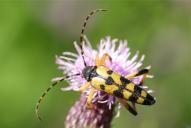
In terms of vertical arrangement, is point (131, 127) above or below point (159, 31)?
below

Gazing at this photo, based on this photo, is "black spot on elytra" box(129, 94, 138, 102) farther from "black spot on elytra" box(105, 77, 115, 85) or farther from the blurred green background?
the blurred green background

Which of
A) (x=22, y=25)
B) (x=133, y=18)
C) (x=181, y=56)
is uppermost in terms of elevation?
(x=22, y=25)

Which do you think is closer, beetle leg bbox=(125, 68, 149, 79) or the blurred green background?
beetle leg bbox=(125, 68, 149, 79)

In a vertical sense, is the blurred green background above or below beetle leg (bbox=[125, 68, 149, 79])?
above

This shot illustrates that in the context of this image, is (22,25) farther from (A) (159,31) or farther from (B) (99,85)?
(B) (99,85)

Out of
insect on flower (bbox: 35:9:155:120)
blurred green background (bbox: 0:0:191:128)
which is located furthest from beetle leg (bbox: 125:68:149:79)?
blurred green background (bbox: 0:0:191:128)

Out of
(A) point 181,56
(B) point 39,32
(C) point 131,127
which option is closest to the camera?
(C) point 131,127

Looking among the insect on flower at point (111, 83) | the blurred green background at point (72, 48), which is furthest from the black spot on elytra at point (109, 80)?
the blurred green background at point (72, 48)

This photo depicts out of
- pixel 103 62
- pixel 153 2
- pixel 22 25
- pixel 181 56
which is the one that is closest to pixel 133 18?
pixel 153 2

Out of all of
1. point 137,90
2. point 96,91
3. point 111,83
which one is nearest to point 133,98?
point 137,90
